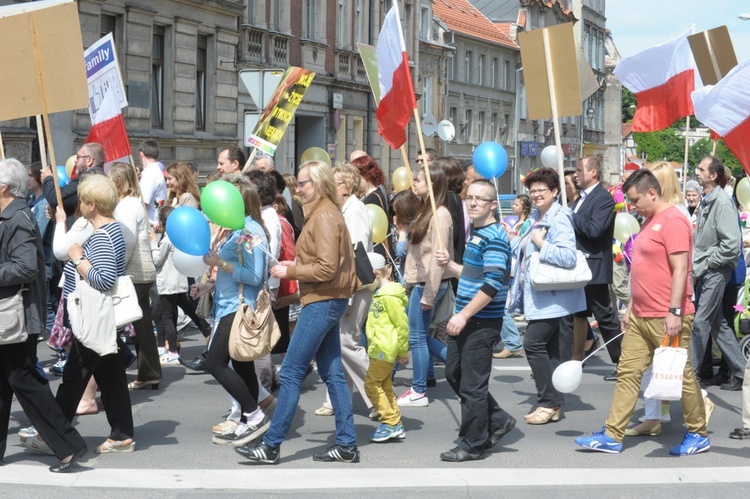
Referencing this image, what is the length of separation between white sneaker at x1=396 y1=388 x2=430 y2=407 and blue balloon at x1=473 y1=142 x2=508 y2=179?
352cm

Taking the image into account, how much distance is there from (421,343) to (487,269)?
195 centimetres

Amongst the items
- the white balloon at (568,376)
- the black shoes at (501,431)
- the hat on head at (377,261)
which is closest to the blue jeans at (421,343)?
the hat on head at (377,261)

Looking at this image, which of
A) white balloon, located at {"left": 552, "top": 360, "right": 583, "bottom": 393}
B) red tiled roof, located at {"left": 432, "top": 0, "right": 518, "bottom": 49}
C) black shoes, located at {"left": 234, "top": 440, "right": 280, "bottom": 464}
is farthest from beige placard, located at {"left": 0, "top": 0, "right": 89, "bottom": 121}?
red tiled roof, located at {"left": 432, "top": 0, "right": 518, "bottom": 49}

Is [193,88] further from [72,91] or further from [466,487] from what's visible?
[466,487]

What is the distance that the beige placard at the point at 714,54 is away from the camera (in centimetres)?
1114

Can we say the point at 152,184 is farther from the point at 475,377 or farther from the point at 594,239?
the point at 475,377

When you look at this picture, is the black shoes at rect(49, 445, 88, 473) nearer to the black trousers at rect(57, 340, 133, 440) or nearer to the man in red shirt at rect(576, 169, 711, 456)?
the black trousers at rect(57, 340, 133, 440)

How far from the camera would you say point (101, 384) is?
6.94 m

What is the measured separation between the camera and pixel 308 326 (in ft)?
21.9

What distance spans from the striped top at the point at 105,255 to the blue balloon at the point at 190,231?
19.8 inches

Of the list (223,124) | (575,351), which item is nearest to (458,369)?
(575,351)

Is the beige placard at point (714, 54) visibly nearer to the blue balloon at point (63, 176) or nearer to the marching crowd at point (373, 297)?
the marching crowd at point (373, 297)

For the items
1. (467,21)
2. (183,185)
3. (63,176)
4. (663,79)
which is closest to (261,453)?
(183,185)

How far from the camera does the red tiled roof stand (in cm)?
5113
